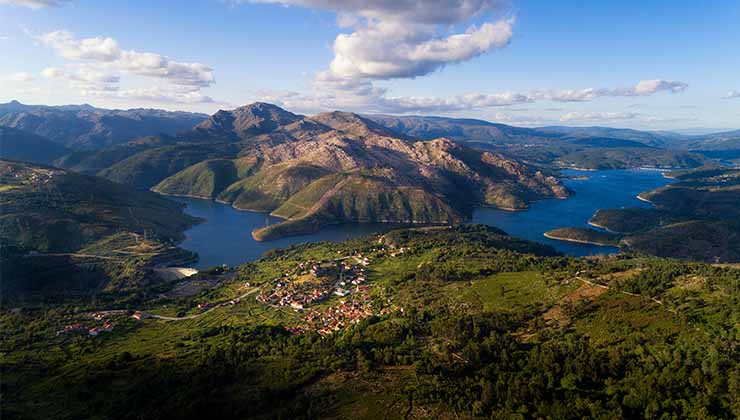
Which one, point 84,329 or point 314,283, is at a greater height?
point 314,283

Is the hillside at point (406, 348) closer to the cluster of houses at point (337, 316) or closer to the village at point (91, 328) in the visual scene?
the cluster of houses at point (337, 316)

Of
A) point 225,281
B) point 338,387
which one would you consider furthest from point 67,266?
point 338,387

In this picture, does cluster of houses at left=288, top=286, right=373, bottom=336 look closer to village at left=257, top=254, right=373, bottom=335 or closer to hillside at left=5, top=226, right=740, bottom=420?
village at left=257, top=254, right=373, bottom=335

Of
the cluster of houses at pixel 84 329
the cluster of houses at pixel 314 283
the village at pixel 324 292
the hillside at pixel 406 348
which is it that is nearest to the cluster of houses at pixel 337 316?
the village at pixel 324 292

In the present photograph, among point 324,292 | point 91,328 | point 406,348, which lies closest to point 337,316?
point 324,292

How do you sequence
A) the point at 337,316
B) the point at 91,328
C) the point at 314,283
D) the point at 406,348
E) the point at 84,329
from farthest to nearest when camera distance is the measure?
the point at 314,283 < the point at 337,316 < the point at 91,328 < the point at 84,329 < the point at 406,348

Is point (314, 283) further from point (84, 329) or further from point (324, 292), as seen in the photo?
point (84, 329)

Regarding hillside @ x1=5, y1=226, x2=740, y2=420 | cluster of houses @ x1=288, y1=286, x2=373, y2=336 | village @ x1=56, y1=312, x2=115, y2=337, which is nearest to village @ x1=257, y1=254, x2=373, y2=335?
cluster of houses @ x1=288, y1=286, x2=373, y2=336

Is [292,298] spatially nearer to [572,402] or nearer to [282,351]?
[282,351]

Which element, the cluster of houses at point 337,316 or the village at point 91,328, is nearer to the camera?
the village at point 91,328
